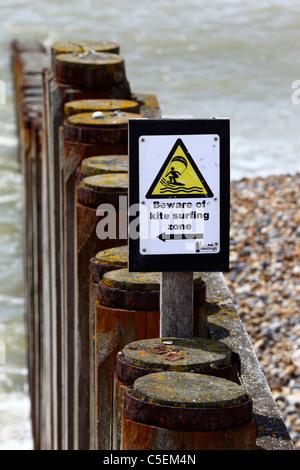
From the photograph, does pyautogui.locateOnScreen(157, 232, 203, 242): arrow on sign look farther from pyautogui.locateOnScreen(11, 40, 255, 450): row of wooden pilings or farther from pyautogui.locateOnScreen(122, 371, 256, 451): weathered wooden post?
pyautogui.locateOnScreen(122, 371, 256, 451): weathered wooden post

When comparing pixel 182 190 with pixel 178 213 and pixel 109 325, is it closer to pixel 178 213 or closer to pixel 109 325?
pixel 178 213

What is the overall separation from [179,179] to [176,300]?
324mm

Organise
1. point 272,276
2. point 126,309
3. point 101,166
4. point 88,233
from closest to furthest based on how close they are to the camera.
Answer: point 126,309 < point 88,233 < point 101,166 < point 272,276

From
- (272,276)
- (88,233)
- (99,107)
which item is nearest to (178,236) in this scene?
(88,233)

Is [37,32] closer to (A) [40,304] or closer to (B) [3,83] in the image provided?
(B) [3,83]

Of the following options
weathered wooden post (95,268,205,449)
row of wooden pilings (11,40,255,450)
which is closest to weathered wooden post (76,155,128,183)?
row of wooden pilings (11,40,255,450)

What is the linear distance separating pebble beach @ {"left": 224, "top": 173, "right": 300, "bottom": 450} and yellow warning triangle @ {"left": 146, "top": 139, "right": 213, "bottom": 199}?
5421 millimetres

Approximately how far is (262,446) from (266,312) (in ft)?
26.6

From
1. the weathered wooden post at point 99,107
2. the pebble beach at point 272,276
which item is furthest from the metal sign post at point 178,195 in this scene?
the pebble beach at point 272,276

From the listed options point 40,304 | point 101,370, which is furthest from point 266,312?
point 101,370

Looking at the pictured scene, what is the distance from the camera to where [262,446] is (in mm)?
2154

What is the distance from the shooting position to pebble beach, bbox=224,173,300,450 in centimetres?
874

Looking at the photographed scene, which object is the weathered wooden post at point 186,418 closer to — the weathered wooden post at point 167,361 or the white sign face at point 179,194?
the weathered wooden post at point 167,361

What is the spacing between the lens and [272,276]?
11133mm
